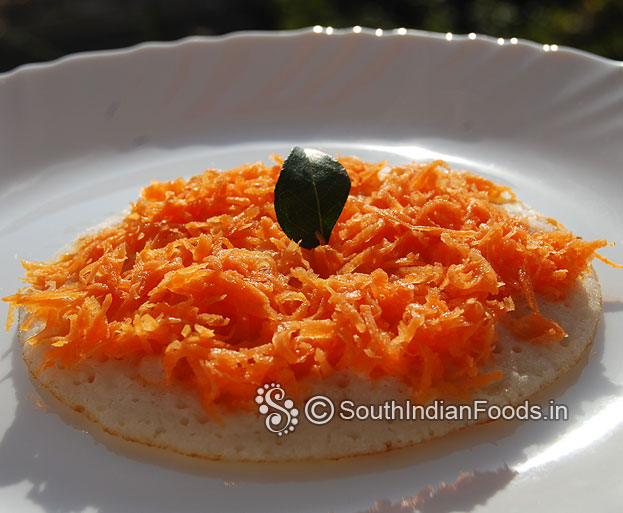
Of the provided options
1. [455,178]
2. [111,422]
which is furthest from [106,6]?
[111,422]

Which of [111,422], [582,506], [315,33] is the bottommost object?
[111,422]

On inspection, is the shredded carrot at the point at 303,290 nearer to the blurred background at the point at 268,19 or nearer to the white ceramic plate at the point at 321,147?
the white ceramic plate at the point at 321,147

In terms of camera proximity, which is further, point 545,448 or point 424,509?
point 545,448

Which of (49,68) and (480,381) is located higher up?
(49,68)

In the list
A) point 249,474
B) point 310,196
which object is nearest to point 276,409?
point 249,474

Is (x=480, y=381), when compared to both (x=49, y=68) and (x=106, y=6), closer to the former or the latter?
(x=49, y=68)
